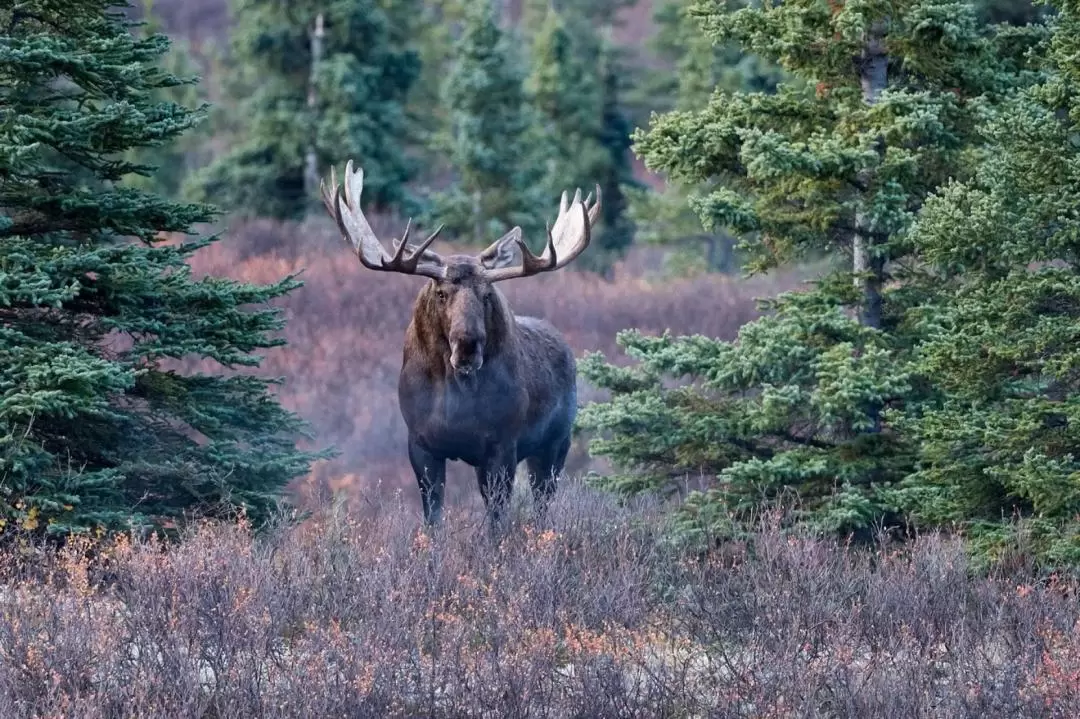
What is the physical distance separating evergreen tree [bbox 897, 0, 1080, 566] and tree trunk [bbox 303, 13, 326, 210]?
70.7ft

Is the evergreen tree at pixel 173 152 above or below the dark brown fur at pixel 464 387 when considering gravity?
below

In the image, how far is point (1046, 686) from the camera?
742 centimetres

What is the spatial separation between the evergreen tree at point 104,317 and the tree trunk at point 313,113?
1988 centimetres

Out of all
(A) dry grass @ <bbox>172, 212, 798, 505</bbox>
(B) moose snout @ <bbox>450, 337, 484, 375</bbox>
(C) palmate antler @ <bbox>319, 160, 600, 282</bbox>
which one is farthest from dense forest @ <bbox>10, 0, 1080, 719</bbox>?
(A) dry grass @ <bbox>172, 212, 798, 505</bbox>

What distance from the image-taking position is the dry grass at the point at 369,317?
19859 millimetres

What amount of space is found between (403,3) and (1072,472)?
25.2 m

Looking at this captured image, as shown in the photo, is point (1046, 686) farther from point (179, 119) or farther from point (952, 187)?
point (179, 119)

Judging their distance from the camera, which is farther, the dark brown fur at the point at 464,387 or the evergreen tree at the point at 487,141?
the evergreen tree at the point at 487,141

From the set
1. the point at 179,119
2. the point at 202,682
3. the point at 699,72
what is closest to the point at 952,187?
the point at 179,119

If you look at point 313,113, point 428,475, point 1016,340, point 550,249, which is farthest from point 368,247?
point 313,113

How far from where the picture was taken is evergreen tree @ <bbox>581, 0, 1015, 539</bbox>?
11500 mm

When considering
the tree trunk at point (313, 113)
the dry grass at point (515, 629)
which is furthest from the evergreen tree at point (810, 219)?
the tree trunk at point (313, 113)

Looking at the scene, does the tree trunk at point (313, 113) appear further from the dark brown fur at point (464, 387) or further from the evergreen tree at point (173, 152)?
the dark brown fur at point (464, 387)

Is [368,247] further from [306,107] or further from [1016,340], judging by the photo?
[306,107]
